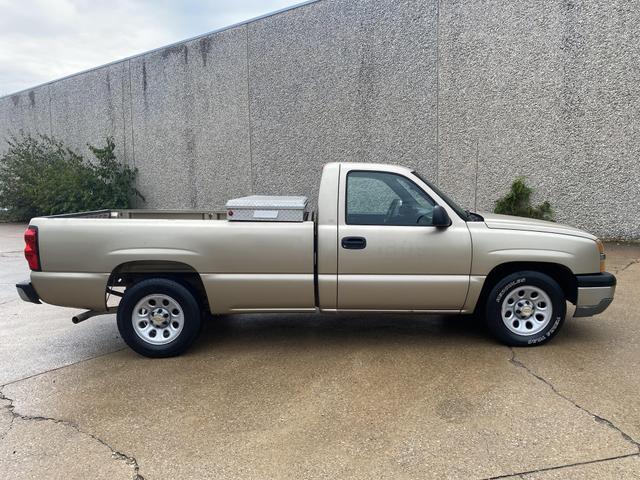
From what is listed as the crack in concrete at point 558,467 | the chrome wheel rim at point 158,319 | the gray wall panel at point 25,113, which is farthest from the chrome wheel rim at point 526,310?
the gray wall panel at point 25,113

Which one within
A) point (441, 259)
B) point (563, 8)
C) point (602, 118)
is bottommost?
point (441, 259)

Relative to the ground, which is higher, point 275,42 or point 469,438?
point 275,42

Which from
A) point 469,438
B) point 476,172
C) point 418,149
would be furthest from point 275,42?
point 469,438

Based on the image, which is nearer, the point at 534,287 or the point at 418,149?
the point at 534,287

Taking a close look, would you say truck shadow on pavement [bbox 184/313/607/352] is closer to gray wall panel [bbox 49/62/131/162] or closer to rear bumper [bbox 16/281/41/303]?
rear bumper [bbox 16/281/41/303]

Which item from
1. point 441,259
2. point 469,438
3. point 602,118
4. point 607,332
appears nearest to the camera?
point 469,438

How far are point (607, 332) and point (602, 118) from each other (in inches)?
226

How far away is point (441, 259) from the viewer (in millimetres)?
4543

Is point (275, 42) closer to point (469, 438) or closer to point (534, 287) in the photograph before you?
point (534, 287)

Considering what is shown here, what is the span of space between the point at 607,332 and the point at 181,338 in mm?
4435

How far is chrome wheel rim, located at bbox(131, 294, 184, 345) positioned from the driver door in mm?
1598

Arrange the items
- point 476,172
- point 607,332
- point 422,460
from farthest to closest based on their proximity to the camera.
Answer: point 476,172
point 607,332
point 422,460

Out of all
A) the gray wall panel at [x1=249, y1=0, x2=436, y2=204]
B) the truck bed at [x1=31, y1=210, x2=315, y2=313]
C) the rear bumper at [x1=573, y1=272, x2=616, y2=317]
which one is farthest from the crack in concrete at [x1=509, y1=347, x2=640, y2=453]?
the gray wall panel at [x1=249, y1=0, x2=436, y2=204]

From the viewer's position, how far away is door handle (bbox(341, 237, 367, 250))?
4516 mm
